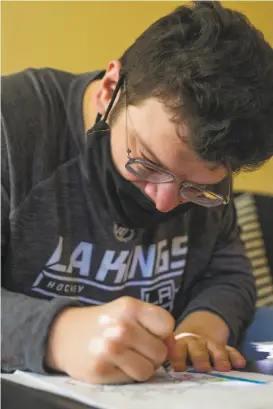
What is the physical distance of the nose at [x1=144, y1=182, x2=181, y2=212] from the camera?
708 millimetres

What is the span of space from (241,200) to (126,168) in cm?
75

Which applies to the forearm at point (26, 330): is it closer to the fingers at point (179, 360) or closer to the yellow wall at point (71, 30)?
the fingers at point (179, 360)

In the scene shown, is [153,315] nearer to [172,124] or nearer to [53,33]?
[172,124]

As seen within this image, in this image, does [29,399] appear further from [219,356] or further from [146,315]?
[219,356]

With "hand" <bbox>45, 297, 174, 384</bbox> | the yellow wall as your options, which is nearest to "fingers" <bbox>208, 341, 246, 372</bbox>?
"hand" <bbox>45, 297, 174, 384</bbox>

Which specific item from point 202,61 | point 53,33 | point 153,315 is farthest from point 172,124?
point 53,33

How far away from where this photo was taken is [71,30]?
1306 millimetres

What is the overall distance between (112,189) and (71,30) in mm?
621

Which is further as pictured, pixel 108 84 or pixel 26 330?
pixel 108 84

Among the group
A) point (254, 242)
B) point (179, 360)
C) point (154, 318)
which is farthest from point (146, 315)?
point (254, 242)

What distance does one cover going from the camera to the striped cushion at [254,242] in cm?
134

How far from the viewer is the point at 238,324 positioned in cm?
88

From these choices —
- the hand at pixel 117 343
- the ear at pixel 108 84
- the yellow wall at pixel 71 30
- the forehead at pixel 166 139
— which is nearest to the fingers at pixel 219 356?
the hand at pixel 117 343

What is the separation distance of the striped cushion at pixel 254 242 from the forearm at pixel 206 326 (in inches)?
19.2
